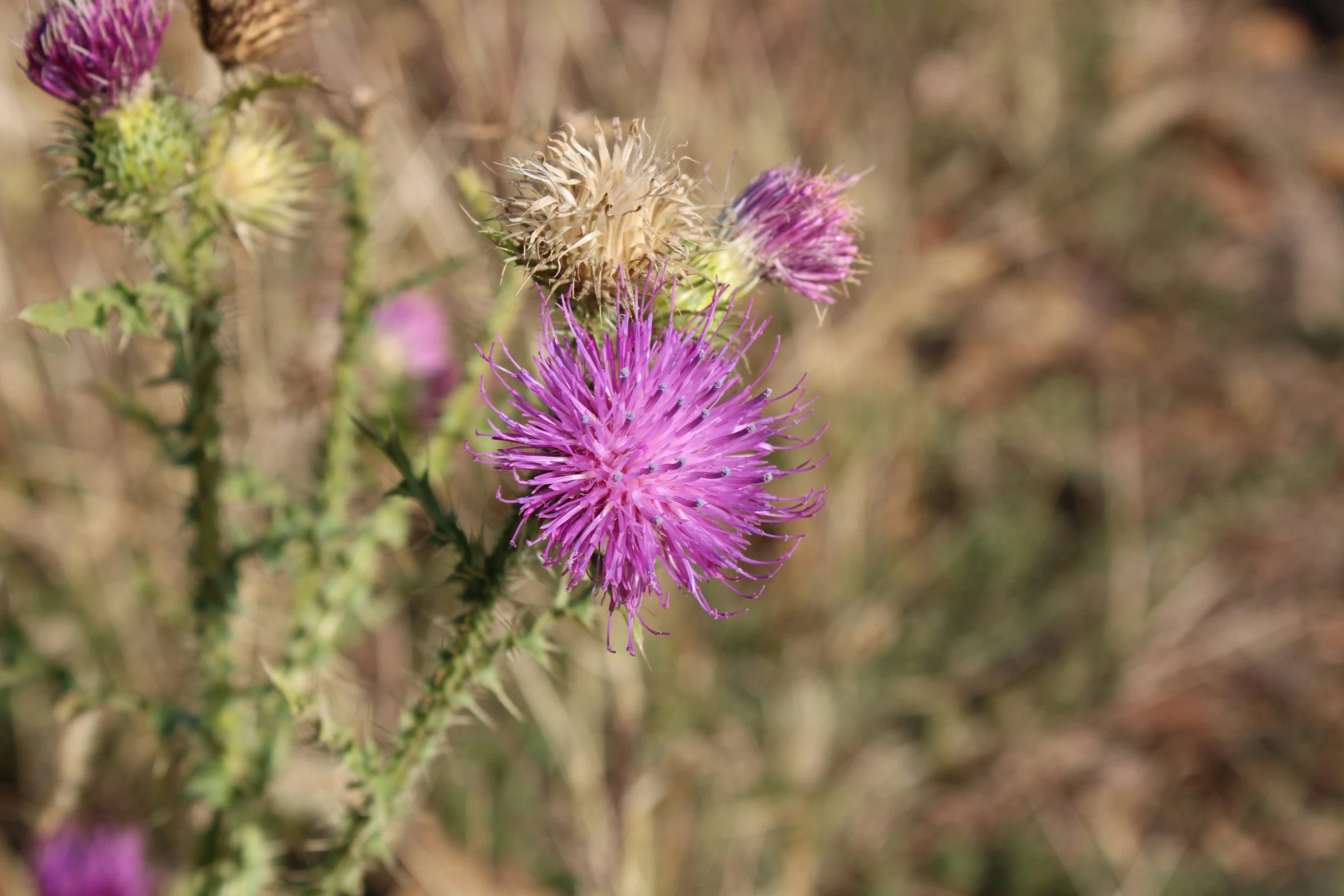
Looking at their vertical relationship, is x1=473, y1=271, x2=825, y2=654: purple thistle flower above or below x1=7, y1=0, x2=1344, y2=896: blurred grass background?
above

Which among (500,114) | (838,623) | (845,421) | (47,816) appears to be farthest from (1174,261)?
(47,816)

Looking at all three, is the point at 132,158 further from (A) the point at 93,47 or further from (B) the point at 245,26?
(B) the point at 245,26

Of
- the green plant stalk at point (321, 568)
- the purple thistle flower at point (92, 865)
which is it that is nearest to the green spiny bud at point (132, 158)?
the green plant stalk at point (321, 568)

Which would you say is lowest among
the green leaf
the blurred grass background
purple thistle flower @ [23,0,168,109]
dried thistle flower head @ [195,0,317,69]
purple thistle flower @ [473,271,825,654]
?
the blurred grass background

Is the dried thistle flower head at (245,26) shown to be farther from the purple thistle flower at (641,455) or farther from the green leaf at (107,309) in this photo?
the purple thistle flower at (641,455)

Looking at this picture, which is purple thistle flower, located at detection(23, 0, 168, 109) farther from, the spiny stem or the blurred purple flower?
the blurred purple flower

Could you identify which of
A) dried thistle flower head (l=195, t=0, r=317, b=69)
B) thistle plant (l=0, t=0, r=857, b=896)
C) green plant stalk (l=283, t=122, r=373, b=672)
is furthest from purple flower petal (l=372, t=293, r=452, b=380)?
dried thistle flower head (l=195, t=0, r=317, b=69)

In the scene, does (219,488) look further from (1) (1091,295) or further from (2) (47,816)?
(1) (1091,295)

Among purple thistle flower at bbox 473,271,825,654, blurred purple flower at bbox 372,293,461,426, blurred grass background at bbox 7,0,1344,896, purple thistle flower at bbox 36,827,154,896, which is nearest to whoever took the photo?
purple thistle flower at bbox 473,271,825,654
